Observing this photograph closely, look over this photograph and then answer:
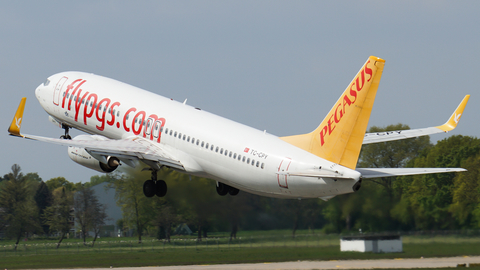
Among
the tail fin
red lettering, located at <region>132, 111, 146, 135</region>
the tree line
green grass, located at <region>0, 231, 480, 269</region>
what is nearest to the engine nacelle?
red lettering, located at <region>132, 111, 146, 135</region>

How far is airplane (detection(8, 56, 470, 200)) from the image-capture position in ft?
106

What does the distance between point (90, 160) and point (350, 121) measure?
18.4 m

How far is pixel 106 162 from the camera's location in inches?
1628

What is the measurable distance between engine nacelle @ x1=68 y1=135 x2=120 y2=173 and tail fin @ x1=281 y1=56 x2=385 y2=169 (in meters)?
14.1

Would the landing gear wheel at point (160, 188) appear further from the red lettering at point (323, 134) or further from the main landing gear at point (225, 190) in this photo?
the red lettering at point (323, 134)

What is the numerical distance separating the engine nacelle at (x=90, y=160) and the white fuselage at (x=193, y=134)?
5.57ft

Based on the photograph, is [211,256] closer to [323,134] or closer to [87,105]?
[87,105]

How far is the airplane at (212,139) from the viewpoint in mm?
32375

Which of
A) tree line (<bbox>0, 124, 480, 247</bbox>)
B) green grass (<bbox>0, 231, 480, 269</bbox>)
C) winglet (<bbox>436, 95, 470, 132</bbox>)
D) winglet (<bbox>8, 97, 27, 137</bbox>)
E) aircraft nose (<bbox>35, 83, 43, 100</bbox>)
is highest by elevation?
aircraft nose (<bbox>35, 83, 43, 100</bbox>)

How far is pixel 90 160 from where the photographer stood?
42656 mm

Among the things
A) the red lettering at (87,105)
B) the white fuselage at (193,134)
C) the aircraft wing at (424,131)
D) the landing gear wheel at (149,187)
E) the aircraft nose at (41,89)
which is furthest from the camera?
the aircraft nose at (41,89)

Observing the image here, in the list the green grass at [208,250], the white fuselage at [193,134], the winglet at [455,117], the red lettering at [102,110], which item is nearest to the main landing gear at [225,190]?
the green grass at [208,250]

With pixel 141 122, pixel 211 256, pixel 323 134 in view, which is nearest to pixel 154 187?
pixel 141 122

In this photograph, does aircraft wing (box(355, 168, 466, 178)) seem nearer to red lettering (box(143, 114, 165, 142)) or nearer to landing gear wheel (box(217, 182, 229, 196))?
landing gear wheel (box(217, 182, 229, 196))
